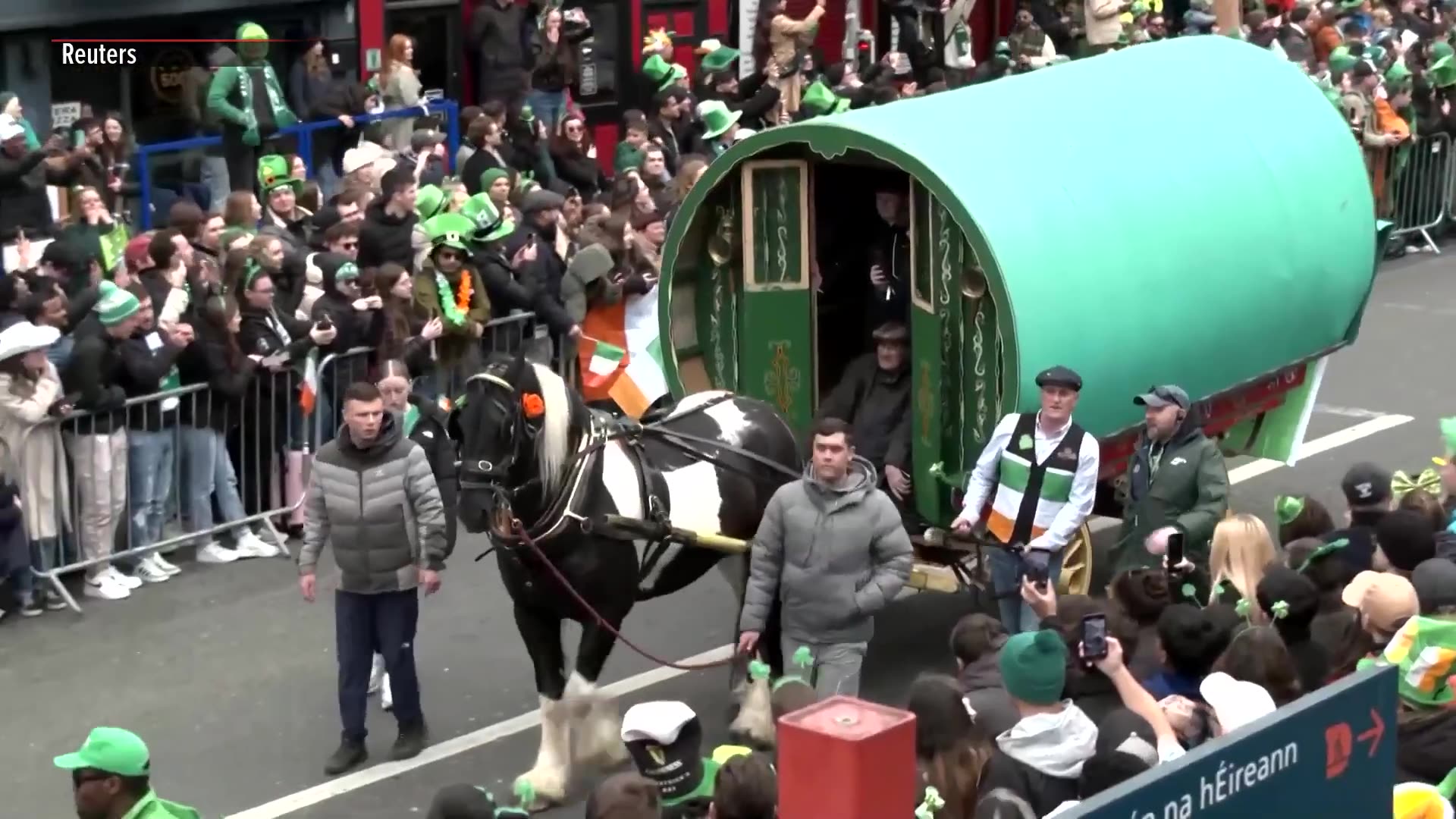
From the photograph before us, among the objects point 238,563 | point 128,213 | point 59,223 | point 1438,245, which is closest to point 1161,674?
point 238,563

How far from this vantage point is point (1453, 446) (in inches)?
372

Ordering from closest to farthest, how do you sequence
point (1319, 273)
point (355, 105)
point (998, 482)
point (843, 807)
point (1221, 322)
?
point (843, 807) < point (998, 482) < point (1221, 322) < point (1319, 273) < point (355, 105)

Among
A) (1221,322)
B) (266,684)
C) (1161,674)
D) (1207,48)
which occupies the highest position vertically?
(1207,48)

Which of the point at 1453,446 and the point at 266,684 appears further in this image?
the point at 266,684

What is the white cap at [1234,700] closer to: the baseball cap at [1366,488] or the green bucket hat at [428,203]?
the baseball cap at [1366,488]

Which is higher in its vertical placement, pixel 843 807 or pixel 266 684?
pixel 843 807

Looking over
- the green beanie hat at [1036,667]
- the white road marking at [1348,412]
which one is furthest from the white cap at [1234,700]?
the white road marking at [1348,412]

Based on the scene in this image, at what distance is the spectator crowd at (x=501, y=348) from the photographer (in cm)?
654

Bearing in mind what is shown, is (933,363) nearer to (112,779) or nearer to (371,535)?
(371,535)

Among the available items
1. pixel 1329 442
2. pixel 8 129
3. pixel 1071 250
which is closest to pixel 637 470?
pixel 1071 250

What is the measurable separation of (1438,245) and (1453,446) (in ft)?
40.1

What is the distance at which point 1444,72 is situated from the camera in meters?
20.8

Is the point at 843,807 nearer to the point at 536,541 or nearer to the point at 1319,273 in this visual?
the point at 536,541

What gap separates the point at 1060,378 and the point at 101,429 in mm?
5113
